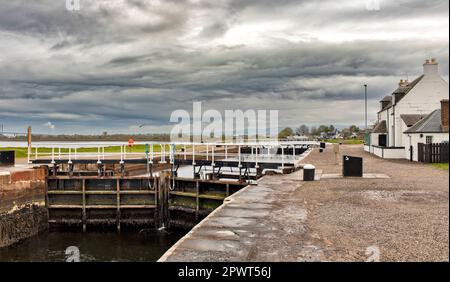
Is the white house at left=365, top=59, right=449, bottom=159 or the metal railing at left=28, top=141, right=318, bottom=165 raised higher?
the white house at left=365, top=59, right=449, bottom=159

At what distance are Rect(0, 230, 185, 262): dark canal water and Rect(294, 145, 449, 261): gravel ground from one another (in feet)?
21.0

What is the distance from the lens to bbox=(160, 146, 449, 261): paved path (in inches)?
238

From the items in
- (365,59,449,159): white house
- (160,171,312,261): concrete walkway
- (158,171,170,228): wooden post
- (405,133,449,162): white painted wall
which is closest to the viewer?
(160,171,312,261): concrete walkway

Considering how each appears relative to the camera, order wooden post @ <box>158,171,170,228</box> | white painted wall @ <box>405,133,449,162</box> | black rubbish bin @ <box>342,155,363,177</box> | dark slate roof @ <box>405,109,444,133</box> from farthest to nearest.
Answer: dark slate roof @ <box>405,109,444,133</box>
white painted wall @ <box>405,133,449,162</box>
wooden post @ <box>158,171,170,228</box>
black rubbish bin @ <box>342,155,363,177</box>

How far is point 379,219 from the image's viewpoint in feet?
27.6

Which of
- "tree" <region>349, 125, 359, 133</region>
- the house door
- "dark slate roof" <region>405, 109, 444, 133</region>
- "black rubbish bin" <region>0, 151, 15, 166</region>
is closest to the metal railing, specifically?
"black rubbish bin" <region>0, 151, 15, 166</region>

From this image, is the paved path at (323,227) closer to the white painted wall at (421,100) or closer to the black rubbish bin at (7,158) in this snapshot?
the black rubbish bin at (7,158)

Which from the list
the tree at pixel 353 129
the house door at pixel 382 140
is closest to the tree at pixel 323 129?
the tree at pixel 353 129

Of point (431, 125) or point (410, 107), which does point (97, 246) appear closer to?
point (431, 125)

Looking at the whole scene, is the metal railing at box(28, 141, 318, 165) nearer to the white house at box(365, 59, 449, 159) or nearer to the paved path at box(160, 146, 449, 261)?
the paved path at box(160, 146, 449, 261)
